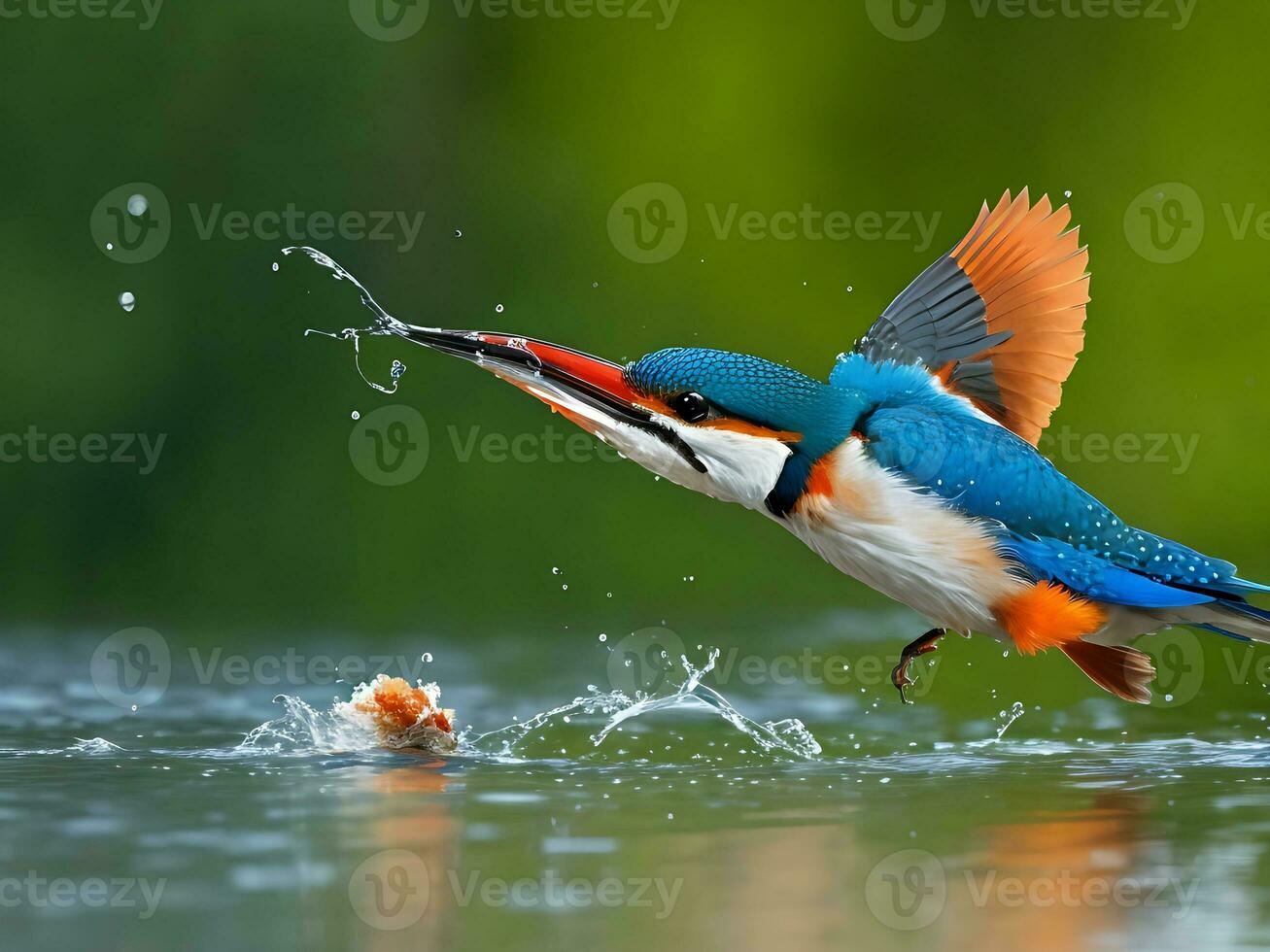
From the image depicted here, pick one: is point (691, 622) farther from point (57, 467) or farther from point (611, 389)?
point (611, 389)

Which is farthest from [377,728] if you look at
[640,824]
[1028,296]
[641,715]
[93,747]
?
[1028,296]

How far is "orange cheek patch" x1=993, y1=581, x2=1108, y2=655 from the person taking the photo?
4707 millimetres

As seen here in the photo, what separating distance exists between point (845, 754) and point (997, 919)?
2.06m

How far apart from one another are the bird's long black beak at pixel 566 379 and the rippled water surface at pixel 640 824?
0.89 m

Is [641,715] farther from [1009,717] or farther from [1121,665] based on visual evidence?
[1121,665]

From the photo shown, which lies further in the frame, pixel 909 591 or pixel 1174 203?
pixel 1174 203

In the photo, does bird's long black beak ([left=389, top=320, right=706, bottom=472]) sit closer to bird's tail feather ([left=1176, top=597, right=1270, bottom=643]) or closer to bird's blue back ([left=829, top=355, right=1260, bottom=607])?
bird's blue back ([left=829, top=355, right=1260, bottom=607])

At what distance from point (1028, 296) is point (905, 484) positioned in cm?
97

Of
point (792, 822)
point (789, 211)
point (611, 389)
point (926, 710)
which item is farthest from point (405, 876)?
point (789, 211)

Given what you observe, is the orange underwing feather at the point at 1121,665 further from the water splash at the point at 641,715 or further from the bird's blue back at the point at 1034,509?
the water splash at the point at 641,715

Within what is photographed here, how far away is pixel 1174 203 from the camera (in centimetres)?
973

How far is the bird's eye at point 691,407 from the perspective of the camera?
451 centimetres

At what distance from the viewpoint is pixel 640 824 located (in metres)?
4.25

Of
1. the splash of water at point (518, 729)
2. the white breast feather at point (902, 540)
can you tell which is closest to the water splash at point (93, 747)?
the splash of water at point (518, 729)
